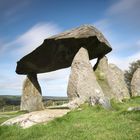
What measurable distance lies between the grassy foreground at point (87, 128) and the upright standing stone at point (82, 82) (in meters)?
4.81

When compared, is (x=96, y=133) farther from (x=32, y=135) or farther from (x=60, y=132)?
(x=32, y=135)

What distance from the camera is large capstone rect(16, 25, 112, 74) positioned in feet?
66.9

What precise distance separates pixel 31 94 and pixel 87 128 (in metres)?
16.1

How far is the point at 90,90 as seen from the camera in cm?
1923

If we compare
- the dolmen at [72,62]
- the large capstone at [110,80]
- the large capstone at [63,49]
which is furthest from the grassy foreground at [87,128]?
the large capstone at [110,80]

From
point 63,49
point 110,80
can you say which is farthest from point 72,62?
point 110,80

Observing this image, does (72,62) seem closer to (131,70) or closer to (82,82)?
(82,82)

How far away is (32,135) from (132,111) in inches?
157

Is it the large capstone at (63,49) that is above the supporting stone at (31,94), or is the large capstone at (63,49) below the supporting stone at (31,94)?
above

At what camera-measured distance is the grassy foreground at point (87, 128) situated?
9398 millimetres

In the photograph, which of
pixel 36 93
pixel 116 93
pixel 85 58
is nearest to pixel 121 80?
pixel 116 93

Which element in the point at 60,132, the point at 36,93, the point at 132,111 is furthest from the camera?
the point at 36,93

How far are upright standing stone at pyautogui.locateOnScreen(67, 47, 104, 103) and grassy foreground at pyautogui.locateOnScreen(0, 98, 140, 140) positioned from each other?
4.81 m

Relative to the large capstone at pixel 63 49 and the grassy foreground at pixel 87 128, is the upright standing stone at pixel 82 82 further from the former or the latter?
the grassy foreground at pixel 87 128
